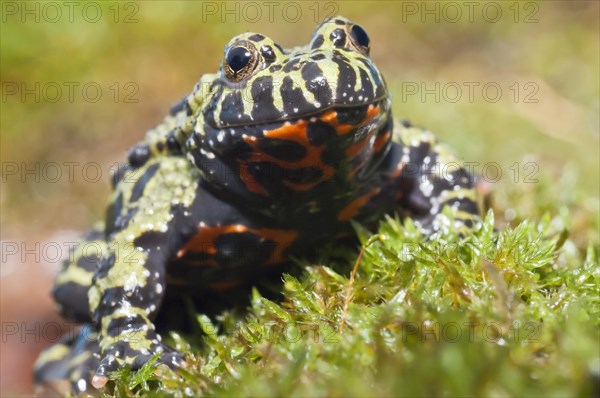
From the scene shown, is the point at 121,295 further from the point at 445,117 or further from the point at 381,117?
the point at 445,117

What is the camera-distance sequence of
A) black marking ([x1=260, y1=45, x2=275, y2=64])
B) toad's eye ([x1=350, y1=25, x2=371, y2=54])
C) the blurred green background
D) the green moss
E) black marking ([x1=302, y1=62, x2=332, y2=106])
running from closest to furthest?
the green moss → black marking ([x1=302, y1=62, x2=332, y2=106]) → black marking ([x1=260, y1=45, x2=275, y2=64]) → toad's eye ([x1=350, y1=25, x2=371, y2=54]) → the blurred green background

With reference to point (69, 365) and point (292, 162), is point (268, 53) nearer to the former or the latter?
point (292, 162)

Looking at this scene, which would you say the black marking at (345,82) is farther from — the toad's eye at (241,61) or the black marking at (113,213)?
the black marking at (113,213)

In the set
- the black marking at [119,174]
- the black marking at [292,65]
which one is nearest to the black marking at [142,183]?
the black marking at [119,174]

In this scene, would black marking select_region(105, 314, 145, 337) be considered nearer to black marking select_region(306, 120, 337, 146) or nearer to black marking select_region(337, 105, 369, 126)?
black marking select_region(306, 120, 337, 146)

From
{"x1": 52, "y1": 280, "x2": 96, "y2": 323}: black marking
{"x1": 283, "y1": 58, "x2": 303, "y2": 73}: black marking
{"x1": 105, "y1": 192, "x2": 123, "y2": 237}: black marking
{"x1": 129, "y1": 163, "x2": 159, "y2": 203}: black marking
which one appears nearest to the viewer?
{"x1": 283, "y1": 58, "x2": 303, "y2": 73}: black marking

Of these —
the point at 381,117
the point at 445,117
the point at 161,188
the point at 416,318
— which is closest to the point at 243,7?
the point at 445,117

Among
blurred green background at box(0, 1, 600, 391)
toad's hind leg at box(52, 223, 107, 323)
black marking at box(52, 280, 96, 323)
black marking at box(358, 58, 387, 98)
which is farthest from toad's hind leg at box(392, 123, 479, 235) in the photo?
blurred green background at box(0, 1, 600, 391)
